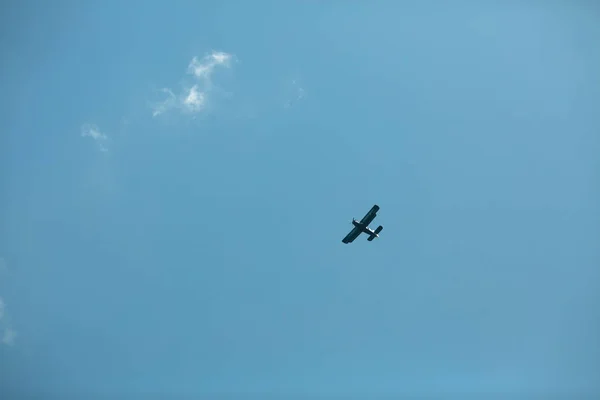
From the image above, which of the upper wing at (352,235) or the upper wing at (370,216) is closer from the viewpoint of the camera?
the upper wing at (370,216)

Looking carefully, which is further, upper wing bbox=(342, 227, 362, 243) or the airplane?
upper wing bbox=(342, 227, 362, 243)

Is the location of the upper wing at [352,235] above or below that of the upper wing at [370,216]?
below

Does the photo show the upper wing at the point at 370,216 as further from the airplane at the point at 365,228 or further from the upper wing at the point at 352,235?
the upper wing at the point at 352,235

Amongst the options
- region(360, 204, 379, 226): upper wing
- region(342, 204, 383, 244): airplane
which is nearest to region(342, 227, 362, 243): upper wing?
region(342, 204, 383, 244): airplane

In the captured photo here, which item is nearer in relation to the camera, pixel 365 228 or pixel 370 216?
pixel 370 216

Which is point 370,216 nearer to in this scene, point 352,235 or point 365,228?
point 365,228

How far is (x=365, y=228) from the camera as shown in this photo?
78500 millimetres

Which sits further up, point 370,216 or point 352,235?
point 370,216

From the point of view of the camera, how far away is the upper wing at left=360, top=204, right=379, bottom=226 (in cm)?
7550

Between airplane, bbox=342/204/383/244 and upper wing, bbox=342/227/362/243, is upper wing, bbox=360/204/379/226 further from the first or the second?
A: upper wing, bbox=342/227/362/243

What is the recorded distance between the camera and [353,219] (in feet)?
255

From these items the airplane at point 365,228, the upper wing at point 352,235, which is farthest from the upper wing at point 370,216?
the upper wing at point 352,235

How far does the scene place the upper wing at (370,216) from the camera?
7550 centimetres

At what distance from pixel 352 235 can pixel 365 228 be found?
→ 2.52 m
